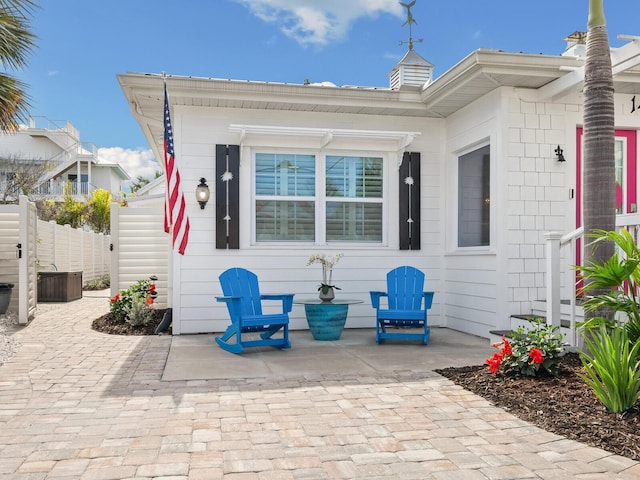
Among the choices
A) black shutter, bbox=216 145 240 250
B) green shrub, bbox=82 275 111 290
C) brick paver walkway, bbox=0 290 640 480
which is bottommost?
green shrub, bbox=82 275 111 290

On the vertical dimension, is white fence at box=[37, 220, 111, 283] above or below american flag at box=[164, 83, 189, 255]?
below

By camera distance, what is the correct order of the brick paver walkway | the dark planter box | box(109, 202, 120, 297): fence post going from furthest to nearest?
the dark planter box
box(109, 202, 120, 297): fence post
the brick paver walkway

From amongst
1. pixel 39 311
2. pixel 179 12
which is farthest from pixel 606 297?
pixel 39 311

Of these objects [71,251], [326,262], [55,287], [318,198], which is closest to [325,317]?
[326,262]

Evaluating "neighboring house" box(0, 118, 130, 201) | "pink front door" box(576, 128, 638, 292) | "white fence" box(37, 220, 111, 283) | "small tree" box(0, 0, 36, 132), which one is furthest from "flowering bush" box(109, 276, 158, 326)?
"neighboring house" box(0, 118, 130, 201)

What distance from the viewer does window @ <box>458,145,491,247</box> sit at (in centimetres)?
640

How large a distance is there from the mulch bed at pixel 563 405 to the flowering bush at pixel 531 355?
69mm

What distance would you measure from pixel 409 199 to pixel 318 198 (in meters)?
1.18

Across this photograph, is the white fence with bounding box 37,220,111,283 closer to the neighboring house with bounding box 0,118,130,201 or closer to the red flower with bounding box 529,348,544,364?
the red flower with bounding box 529,348,544,364

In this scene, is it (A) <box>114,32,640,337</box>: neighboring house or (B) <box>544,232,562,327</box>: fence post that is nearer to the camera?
(B) <box>544,232,562,327</box>: fence post

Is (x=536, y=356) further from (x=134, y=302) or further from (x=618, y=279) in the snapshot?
(x=134, y=302)

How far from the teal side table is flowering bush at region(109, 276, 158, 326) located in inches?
87.7

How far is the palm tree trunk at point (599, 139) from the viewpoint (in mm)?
3939

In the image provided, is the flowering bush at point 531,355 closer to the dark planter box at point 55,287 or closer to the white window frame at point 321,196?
the white window frame at point 321,196
